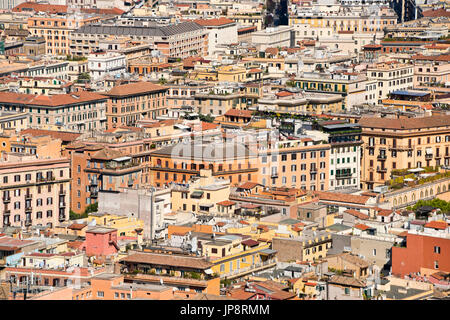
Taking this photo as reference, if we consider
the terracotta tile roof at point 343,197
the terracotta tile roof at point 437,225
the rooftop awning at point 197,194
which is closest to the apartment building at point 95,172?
the rooftop awning at point 197,194

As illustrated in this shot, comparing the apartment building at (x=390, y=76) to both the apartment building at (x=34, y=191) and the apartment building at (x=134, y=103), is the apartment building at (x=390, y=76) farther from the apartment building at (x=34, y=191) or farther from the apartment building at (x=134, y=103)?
the apartment building at (x=34, y=191)

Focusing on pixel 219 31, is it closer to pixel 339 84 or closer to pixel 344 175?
pixel 339 84

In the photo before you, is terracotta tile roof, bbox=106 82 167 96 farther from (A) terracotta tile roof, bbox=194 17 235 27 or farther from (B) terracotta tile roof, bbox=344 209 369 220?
(A) terracotta tile roof, bbox=194 17 235 27

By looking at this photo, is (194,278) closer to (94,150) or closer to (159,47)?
(94,150)

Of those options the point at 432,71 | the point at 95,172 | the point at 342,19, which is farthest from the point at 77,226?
the point at 342,19
